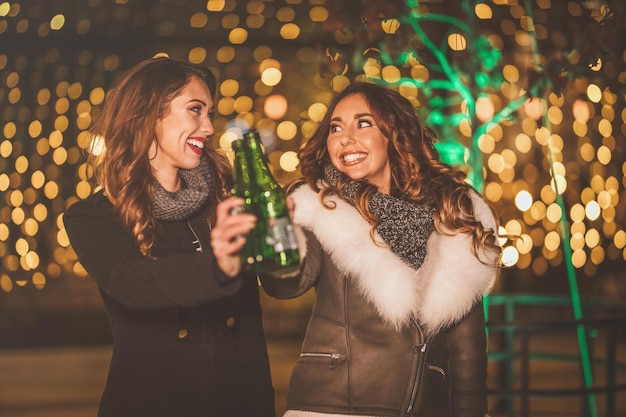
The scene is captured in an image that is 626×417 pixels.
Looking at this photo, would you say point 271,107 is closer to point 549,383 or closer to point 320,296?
point 549,383

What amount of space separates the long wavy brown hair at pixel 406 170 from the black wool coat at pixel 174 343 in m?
0.43

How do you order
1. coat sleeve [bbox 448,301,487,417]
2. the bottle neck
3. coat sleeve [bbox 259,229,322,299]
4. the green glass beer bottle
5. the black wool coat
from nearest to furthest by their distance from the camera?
the green glass beer bottle → the bottle neck → the black wool coat → coat sleeve [bbox 259,229,322,299] → coat sleeve [bbox 448,301,487,417]

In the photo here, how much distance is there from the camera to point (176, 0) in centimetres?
744

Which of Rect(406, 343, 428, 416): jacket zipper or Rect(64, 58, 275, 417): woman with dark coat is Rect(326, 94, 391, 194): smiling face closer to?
Rect(64, 58, 275, 417): woman with dark coat

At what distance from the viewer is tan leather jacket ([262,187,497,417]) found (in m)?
2.17

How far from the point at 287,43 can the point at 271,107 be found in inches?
39.4

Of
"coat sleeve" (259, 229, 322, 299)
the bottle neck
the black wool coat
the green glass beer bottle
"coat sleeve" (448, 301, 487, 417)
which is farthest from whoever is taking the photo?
"coat sleeve" (448, 301, 487, 417)

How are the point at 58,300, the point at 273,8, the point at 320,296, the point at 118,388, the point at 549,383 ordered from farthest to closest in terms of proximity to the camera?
the point at 58,300 < the point at 273,8 < the point at 549,383 < the point at 320,296 < the point at 118,388

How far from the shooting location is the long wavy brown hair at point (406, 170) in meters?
2.35

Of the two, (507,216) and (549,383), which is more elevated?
(507,216)

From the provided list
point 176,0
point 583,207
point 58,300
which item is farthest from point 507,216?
point 58,300

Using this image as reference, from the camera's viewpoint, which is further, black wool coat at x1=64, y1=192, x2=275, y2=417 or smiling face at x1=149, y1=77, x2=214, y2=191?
smiling face at x1=149, y1=77, x2=214, y2=191

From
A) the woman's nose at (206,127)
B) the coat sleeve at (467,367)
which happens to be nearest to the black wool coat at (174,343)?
the woman's nose at (206,127)

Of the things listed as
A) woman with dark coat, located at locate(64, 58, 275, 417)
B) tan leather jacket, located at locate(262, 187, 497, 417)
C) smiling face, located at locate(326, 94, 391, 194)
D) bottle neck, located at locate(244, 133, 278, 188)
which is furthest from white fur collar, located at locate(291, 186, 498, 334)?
bottle neck, located at locate(244, 133, 278, 188)
